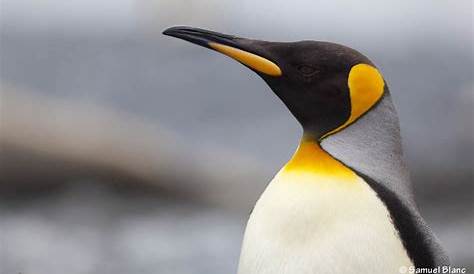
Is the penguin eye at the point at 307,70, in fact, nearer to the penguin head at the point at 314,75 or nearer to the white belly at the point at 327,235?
the penguin head at the point at 314,75

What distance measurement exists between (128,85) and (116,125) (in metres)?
0.65

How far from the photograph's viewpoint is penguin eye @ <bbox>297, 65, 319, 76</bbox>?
1.15 m

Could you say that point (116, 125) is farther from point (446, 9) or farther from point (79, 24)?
point (446, 9)

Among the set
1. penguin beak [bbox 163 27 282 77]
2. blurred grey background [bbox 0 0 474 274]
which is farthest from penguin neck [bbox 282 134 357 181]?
blurred grey background [bbox 0 0 474 274]

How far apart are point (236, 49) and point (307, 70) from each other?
3.7 inches

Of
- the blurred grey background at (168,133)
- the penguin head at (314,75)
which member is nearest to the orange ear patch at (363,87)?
the penguin head at (314,75)

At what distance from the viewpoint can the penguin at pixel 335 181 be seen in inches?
44.0

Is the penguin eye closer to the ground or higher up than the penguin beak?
closer to the ground

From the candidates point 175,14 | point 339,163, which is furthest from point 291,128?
point 339,163

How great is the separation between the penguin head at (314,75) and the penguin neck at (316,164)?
0.01 meters

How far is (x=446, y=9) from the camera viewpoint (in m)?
6.05

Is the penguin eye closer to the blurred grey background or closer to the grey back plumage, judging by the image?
the grey back plumage

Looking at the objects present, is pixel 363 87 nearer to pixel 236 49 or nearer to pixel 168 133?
pixel 236 49

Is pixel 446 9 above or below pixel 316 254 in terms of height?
below
